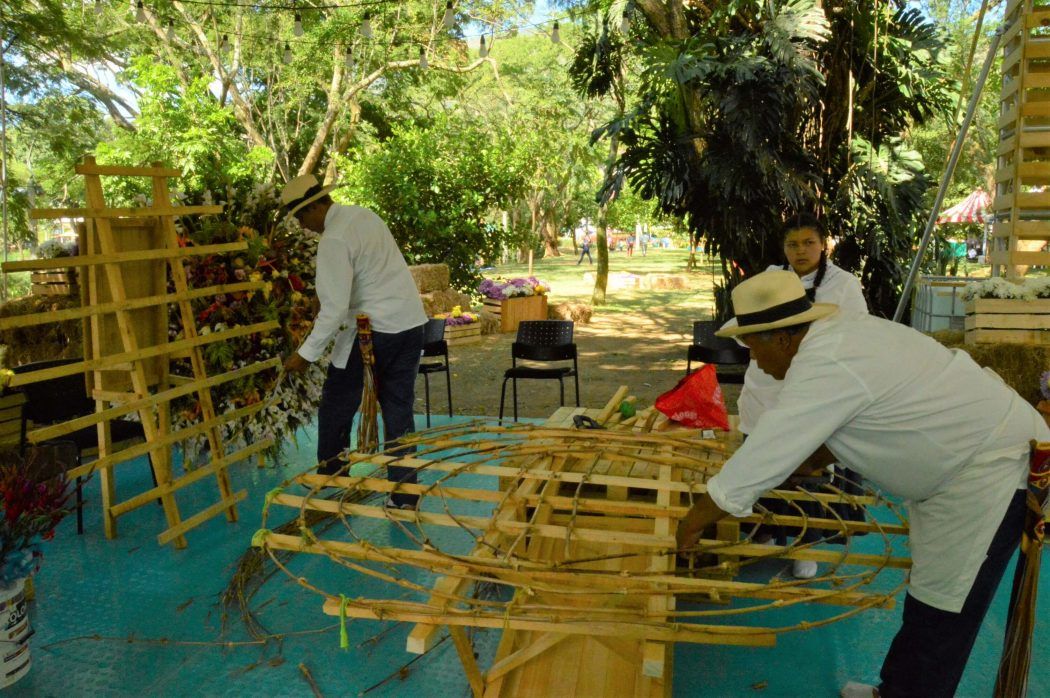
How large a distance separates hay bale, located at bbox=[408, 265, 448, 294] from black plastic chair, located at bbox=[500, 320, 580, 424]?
5173mm

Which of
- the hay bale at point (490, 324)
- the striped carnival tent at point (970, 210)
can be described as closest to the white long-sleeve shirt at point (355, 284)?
the hay bale at point (490, 324)

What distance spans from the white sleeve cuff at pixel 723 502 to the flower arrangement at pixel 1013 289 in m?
3.96

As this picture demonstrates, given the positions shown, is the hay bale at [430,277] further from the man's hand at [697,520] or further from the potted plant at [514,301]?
the man's hand at [697,520]

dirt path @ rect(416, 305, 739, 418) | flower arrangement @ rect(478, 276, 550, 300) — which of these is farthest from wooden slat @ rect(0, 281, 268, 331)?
flower arrangement @ rect(478, 276, 550, 300)

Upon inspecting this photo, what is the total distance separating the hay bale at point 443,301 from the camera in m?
11.8

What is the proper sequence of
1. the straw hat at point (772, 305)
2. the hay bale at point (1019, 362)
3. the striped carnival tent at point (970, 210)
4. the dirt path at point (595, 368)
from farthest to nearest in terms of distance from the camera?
1. the striped carnival tent at point (970, 210)
2. the dirt path at point (595, 368)
3. the hay bale at point (1019, 362)
4. the straw hat at point (772, 305)

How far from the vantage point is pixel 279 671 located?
314 centimetres

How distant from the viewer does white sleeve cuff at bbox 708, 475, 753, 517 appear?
2105mm

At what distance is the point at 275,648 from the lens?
3.32 m

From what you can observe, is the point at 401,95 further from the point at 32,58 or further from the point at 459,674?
the point at 459,674

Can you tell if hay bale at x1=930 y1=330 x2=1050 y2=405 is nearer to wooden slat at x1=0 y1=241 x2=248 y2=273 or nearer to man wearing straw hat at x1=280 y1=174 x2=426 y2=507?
man wearing straw hat at x1=280 y1=174 x2=426 y2=507

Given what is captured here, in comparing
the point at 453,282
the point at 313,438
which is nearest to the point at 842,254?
the point at 313,438

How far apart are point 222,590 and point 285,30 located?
17020 millimetres

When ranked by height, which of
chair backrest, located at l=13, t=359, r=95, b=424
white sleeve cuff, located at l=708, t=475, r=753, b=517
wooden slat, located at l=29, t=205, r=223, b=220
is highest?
wooden slat, located at l=29, t=205, r=223, b=220
